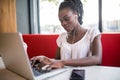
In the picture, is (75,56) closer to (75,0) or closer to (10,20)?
(75,0)

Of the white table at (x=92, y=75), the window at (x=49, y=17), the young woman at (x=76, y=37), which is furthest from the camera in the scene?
the window at (x=49, y=17)

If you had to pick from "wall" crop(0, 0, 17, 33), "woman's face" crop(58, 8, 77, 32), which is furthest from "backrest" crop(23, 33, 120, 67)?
"woman's face" crop(58, 8, 77, 32)

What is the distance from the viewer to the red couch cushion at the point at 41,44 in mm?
2289

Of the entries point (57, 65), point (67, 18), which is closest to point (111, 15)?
point (67, 18)

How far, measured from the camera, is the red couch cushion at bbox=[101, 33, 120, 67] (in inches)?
72.4

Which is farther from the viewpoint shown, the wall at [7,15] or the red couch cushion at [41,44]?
Answer: the wall at [7,15]

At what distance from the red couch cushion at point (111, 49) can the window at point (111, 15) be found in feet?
3.38

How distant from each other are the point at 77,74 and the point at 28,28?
95.7 inches

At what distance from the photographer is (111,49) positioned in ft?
6.14

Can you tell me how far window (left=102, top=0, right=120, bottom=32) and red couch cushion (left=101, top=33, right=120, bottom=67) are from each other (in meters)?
1.03

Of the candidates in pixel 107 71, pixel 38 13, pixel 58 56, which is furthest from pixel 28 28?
pixel 107 71

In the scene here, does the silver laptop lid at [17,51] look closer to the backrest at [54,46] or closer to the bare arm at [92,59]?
the bare arm at [92,59]

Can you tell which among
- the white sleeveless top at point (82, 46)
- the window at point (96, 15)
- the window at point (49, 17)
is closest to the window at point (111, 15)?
the window at point (96, 15)

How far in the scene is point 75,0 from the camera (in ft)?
5.46
